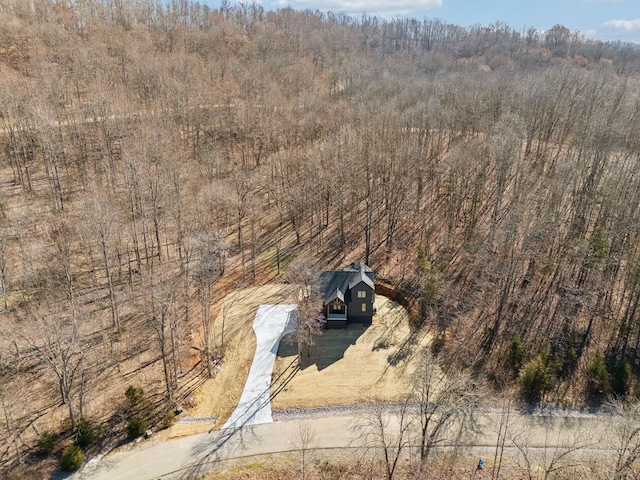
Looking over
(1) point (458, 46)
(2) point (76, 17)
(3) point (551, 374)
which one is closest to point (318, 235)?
(3) point (551, 374)

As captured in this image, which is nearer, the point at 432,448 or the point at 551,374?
the point at 432,448

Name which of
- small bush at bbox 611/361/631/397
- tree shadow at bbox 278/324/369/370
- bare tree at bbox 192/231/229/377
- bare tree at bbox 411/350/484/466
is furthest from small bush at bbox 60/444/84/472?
small bush at bbox 611/361/631/397

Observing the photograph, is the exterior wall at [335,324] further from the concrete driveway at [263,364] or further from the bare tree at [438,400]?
the bare tree at [438,400]

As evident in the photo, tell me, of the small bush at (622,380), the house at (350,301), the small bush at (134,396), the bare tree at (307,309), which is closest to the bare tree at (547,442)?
the small bush at (622,380)

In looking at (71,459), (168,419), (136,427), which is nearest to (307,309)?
(168,419)

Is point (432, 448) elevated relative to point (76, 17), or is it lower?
lower

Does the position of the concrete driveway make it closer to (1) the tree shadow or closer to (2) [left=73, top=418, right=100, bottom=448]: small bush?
(1) the tree shadow

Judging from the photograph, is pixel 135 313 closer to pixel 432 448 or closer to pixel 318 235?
pixel 318 235
